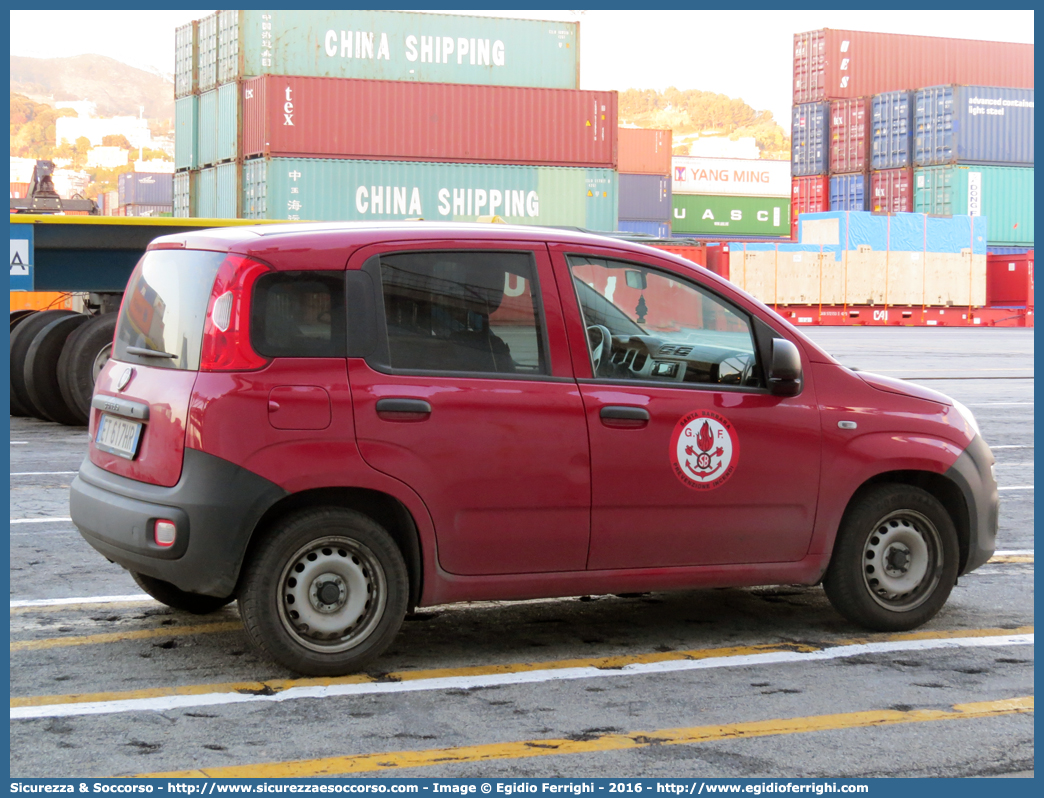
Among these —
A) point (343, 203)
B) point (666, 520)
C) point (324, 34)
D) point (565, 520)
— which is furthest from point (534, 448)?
point (324, 34)

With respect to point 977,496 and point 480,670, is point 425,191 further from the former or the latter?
point 480,670

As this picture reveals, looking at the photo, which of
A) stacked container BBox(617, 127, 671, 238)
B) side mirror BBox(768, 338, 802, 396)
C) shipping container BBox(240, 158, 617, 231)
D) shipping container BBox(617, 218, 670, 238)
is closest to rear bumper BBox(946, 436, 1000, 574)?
side mirror BBox(768, 338, 802, 396)

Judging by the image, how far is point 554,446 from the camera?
474cm

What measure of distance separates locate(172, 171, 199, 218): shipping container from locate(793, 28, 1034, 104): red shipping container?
2855 cm

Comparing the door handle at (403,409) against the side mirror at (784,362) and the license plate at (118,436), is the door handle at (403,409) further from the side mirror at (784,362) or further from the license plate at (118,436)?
the side mirror at (784,362)

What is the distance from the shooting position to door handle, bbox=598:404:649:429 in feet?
15.8

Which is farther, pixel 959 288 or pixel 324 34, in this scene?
pixel 959 288

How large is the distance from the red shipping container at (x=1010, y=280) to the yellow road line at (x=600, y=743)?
47.6m

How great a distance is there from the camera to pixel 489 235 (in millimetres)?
4891

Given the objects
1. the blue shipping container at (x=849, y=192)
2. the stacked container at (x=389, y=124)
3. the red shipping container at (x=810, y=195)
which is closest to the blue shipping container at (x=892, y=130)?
the blue shipping container at (x=849, y=192)

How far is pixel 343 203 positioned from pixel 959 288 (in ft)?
84.1

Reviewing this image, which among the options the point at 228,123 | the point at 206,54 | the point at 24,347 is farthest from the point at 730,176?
the point at 24,347

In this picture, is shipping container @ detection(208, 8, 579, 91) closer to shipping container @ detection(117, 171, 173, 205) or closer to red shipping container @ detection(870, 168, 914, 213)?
red shipping container @ detection(870, 168, 914, 213)

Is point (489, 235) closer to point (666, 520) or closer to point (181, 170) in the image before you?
point (666, 520)
